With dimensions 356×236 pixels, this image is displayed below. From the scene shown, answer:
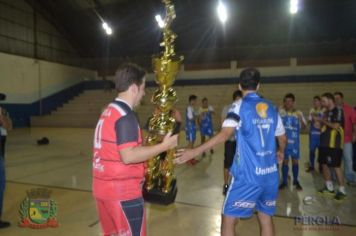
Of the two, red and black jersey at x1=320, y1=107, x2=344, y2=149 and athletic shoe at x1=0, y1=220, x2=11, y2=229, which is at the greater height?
red and black jersey at x1=320, y1=107, x2=344, y2=149

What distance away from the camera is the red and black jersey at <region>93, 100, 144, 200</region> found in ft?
5.72

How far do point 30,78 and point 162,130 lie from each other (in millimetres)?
20520

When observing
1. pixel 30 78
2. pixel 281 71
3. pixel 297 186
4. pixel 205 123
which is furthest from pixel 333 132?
pixel 30 78

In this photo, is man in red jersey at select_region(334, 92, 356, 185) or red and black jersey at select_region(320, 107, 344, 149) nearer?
red and black jersey at select_region(320, 107, 344, 149)

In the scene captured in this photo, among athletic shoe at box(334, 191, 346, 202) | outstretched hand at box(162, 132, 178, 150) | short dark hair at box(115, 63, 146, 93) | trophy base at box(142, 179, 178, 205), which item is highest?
short dark hair at box(115, 63, 146, 93)

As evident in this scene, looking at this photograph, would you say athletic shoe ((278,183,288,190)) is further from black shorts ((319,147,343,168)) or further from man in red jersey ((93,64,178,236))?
man in red jersey ((93,64,178,236))

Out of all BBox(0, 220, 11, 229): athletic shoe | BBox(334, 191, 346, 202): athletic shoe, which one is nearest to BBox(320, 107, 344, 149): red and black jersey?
BBox(334, 191, 346, 202): athletic shoe

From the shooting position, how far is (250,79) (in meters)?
2.57

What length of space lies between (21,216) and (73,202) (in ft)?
2.93

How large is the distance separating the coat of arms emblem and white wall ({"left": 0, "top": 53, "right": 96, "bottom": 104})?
16437 mm

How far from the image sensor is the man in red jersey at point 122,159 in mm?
1773

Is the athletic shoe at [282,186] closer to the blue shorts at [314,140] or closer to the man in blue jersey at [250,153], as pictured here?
the blue shorts at [314,140]

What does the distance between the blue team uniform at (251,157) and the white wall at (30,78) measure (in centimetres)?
1871

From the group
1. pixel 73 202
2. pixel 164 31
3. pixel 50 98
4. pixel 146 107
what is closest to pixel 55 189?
pixel 73 202
